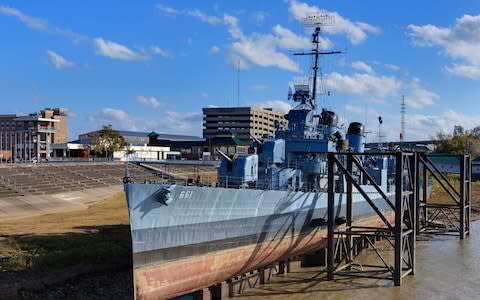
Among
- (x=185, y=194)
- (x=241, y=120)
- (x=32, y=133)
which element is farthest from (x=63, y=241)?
(x=32, y=133)

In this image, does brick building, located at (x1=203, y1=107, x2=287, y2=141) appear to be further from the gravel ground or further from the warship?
the gravel ground

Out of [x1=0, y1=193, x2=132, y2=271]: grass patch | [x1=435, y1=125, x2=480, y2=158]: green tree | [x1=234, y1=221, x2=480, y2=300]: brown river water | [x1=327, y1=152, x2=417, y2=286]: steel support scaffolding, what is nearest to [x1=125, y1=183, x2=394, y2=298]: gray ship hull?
[x1=234, y1=221, x2=480, y2=300]: brown river water

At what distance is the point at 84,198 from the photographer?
48281 mm

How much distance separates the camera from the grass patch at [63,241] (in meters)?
22.1

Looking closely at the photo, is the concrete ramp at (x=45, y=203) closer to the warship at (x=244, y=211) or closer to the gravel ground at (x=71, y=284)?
the gravel ground at (x=71, y=284)

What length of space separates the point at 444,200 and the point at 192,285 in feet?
175

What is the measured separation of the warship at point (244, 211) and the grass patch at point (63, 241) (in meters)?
6.09

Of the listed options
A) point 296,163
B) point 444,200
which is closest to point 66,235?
point 296,163

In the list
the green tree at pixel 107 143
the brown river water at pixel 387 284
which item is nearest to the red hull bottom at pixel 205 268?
the brown river water at pixel 387 284

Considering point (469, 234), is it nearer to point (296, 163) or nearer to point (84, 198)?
point (296, 163)

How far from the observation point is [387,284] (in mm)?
22953

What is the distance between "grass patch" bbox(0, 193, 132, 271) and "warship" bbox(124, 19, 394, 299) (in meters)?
6.09

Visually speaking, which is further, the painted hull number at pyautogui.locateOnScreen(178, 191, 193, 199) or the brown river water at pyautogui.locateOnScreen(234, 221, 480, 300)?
the brown river water at pyautogui.locateOnScreen(234, 221, 480, 300)

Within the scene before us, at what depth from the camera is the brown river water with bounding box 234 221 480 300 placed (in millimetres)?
21500
